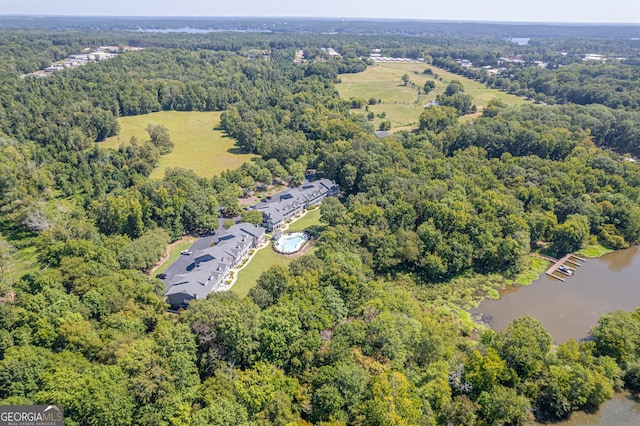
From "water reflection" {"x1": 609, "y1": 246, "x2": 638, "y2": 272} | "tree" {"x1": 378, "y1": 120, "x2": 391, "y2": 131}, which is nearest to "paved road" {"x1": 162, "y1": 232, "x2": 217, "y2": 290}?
"water reflection" {"x1": 609, "y1": 246, "x2": 638, "y2": 272}

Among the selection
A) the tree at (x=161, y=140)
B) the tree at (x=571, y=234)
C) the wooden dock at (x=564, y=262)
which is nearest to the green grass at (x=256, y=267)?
the wooden dock at (x=564, y=262)

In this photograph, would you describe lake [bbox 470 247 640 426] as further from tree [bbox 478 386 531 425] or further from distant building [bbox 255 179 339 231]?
distant building [bbox 255 179 339 231]

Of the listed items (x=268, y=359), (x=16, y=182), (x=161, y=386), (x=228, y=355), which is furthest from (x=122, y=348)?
(x=16, y=182)

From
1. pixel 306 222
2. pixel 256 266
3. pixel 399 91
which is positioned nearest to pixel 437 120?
pixel 399 91

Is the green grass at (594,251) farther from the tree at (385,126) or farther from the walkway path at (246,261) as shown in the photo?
the tree at (385,126)

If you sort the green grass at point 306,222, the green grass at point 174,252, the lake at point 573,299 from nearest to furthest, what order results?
the lake at point 573,299 → the green grass at point 174,252 → the green grass at point 306,222

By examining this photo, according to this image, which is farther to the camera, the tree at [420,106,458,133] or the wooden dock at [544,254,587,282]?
the tree at [420,106,458,133]

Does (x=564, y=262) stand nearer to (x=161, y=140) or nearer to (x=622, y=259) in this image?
(x=622, y=259)
